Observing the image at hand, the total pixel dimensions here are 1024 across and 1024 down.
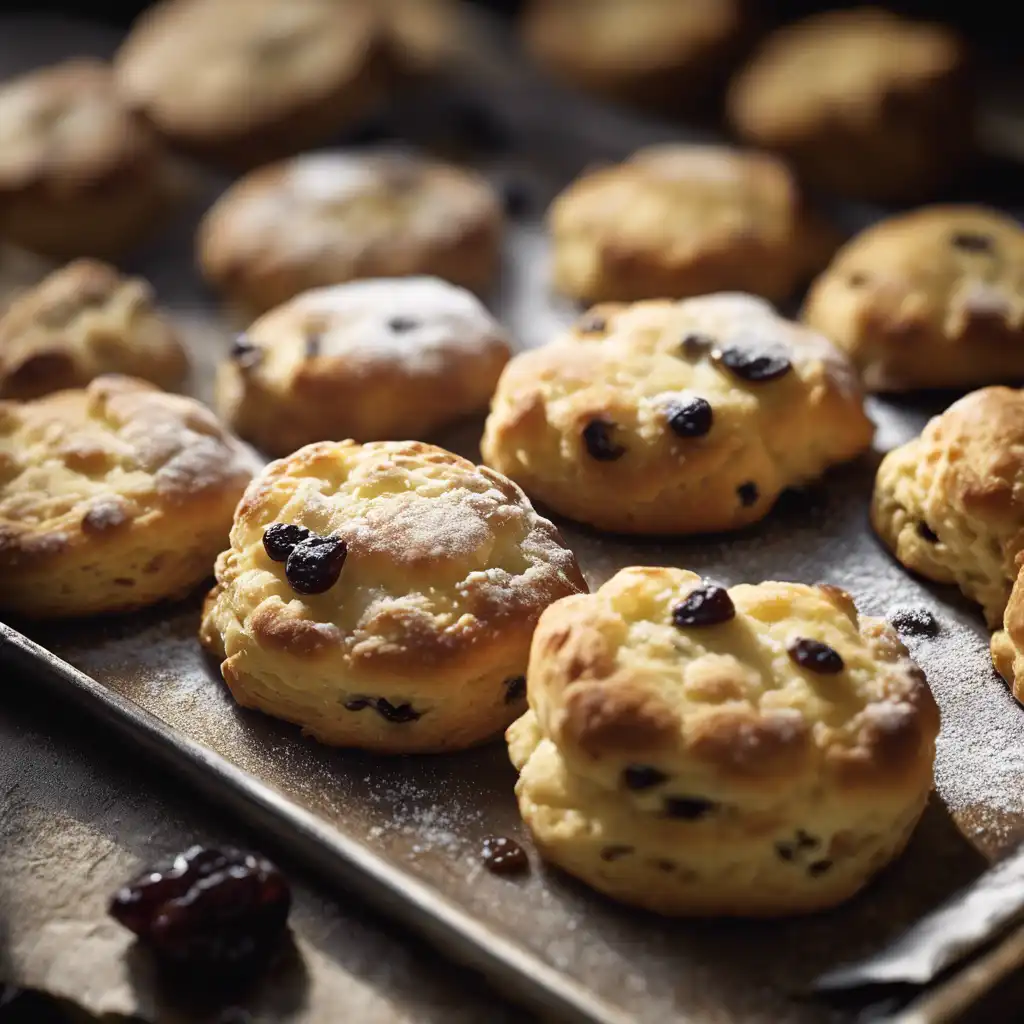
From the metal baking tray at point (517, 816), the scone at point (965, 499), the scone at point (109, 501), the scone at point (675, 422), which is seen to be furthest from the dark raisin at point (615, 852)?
the scone at point (109, 501)

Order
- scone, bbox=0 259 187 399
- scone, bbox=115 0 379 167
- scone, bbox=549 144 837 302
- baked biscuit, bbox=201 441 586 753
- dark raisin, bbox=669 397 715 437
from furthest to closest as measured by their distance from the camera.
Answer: scone, bbox=115 0 379 167, scone, bbox=549 144 837 302, scone, bbox=0 259 187 399, dark raisin, bbox=669 397 715 437, baked biscuit, bbox=201 441 586 753

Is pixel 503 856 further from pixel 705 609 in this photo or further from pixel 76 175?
pixel 76 175

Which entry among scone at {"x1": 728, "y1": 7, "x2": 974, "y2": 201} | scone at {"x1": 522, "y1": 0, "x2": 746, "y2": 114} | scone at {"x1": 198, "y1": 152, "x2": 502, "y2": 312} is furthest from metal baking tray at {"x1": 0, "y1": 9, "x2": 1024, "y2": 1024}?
scone at {"x1": 522, "y1": 0, "x2": 746, "y2": 114}

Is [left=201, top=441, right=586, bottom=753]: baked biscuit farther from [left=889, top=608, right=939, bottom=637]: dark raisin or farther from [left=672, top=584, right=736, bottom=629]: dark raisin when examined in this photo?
[left=889, top=608, right=939, bottom=637]: dark raisin

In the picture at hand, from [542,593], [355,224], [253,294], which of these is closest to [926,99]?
[355,224]

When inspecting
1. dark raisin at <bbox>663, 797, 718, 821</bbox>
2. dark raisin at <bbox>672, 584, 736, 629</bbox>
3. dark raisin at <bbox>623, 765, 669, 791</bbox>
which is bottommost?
dark raisin at <bbox>663, 797, 718, 821</bbox>

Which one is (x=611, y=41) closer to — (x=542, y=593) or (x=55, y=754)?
(x=542, y=593)
